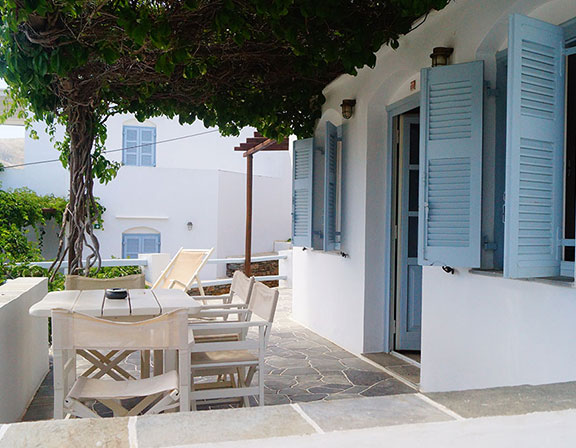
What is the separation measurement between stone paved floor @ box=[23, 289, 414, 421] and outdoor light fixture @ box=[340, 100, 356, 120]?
2540mm

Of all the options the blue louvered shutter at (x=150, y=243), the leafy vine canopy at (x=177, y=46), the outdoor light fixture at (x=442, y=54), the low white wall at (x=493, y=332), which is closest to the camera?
the low white wall at (x=493, y=332)

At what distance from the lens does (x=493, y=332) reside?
3543mm

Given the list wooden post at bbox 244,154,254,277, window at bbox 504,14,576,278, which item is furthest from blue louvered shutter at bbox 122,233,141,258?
window at bbox 504,14,576,278

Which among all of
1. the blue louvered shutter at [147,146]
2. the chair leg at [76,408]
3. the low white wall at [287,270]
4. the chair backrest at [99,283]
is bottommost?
the low white wall at [287,270]

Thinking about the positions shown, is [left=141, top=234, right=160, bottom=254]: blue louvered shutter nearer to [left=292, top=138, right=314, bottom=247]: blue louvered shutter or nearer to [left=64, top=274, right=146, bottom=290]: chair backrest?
[left=292, top=138, right=314, bottom=247]: blue louvered shutter

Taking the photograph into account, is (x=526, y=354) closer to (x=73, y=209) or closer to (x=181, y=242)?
(x=73, y=209)

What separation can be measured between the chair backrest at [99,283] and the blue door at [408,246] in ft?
8.48

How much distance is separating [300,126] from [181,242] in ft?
29.3

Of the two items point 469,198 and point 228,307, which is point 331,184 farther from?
point 469,198

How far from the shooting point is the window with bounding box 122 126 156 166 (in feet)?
52.3

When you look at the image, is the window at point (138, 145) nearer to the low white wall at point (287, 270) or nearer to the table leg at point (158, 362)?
the low white wall at point (287, 270)

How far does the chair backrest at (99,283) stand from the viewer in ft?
14.9

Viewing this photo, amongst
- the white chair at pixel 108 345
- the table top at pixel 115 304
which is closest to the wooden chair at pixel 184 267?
the table top at pixel 115 304

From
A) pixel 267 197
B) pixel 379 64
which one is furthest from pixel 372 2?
pixel 267 197
